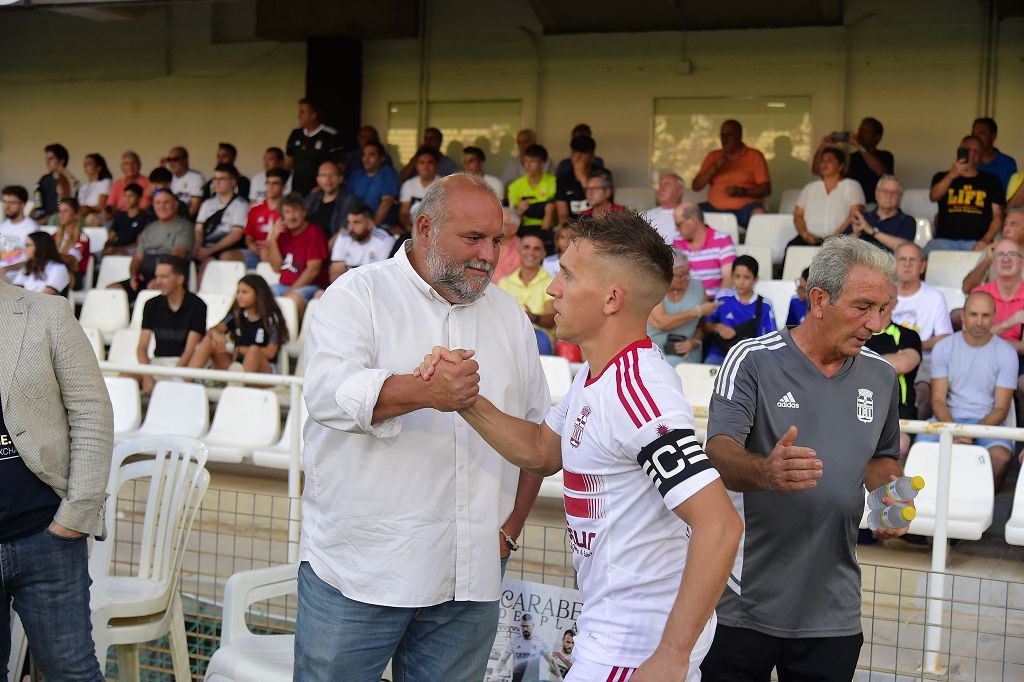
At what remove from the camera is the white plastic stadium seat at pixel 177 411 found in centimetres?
699

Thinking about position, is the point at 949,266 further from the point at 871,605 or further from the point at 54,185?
the point at 54,185

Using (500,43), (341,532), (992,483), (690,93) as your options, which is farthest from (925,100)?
(341,532)

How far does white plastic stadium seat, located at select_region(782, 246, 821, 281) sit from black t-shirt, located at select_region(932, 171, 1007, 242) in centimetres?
102

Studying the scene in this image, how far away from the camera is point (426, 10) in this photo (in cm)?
1230

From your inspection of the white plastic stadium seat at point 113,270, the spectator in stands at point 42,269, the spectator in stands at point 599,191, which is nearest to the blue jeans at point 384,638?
the spectator in stands at point 599,191

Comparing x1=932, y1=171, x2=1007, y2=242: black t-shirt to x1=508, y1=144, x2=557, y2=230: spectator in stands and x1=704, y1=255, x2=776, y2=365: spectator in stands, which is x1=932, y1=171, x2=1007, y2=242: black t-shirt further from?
x1=508, y1=144, x2=557, y2=230: spectator in stands

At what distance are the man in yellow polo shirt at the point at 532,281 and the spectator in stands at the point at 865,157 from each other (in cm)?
251

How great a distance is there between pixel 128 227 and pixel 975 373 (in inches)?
311

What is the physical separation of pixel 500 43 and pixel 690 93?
211 centimetres

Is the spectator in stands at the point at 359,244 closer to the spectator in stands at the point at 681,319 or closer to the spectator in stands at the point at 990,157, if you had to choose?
the spectator in stands at the point at 681,319

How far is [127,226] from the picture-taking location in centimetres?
1099

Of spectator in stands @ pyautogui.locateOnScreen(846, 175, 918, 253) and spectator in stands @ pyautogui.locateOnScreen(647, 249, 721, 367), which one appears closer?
spectator in stands @ pyautogui.locateOnScreen(647, 249, 721, 367)

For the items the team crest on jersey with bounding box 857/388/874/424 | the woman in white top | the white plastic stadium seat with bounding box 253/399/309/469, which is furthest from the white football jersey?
the woman in white top

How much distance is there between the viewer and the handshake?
7.93ft
